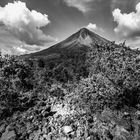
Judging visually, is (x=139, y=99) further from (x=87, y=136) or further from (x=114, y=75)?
(x=87, y=136)

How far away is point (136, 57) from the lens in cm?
1592

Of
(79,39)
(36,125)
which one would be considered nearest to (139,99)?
(36,125)

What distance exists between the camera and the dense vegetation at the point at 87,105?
11.0m

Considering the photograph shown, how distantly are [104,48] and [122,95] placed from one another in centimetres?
602

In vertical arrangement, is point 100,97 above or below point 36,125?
above

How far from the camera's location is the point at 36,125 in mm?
11719

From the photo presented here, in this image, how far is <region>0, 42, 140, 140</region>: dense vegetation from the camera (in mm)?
10977

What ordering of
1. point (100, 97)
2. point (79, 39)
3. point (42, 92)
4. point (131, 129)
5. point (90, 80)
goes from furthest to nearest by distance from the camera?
point (79, 39) < point (42, 92) < point (90, 80) < point (100, 97) < point (131, 129)

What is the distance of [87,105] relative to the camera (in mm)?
13539

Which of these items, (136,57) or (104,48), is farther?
(104,48)

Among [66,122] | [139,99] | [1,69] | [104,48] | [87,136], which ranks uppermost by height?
[104,48]

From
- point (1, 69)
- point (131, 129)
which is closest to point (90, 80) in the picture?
point (131, 129)

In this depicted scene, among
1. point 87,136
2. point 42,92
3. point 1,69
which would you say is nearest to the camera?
point 87,136

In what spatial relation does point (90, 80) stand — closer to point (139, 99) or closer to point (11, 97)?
point (139, 99)
